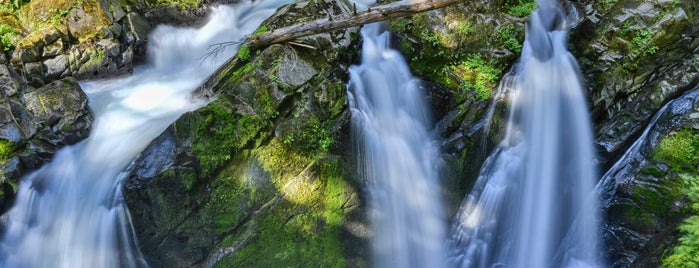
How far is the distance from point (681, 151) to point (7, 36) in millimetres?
11091

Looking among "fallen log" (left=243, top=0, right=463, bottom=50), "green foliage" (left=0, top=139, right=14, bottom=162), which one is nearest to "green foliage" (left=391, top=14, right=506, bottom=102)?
"fallen log" (left=243, top=0, right=463, bottom=50)

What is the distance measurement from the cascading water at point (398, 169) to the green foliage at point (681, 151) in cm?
307

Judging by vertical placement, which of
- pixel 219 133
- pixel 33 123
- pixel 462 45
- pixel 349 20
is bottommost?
pixel 219 133

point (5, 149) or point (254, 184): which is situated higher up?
point (5, 149)

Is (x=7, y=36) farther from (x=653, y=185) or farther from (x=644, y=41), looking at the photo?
(x=644, y=41)

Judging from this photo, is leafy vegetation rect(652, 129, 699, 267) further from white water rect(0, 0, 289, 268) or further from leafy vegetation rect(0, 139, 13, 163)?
leafy vegetation rect(0, 139, 13, 163)

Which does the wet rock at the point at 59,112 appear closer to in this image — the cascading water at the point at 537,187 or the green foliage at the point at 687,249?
the cascading water at the point at 537,187

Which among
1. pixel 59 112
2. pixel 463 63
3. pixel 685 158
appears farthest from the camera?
pixel 463 63

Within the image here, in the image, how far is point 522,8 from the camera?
7309 millimetres

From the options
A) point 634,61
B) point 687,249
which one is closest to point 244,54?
point 687,249

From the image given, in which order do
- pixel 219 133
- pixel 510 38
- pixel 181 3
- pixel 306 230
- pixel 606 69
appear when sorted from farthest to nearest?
pixel 181 3 < pixel 510 38 < pixel 606 69 < pixel 306 230 < pixel 219 133

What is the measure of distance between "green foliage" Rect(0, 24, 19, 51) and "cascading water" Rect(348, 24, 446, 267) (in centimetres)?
627

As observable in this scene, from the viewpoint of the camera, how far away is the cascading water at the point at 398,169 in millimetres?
6039

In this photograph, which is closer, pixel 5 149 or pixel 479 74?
pixel 5 149
